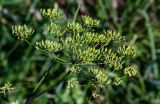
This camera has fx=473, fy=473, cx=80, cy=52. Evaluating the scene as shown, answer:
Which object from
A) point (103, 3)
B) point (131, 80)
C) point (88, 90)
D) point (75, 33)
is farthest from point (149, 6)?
point (75, 33)

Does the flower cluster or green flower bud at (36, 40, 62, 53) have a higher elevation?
the flower cluster

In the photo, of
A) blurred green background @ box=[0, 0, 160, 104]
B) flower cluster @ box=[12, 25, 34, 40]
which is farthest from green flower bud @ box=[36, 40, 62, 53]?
blurred green background @ box=[0, 0, 160, 104]

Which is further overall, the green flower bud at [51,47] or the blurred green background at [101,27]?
the blurred green background at [101,27]

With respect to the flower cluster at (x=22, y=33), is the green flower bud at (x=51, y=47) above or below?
below

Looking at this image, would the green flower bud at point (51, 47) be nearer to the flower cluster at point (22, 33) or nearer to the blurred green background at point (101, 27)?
the flower cluster at point (22, 33)

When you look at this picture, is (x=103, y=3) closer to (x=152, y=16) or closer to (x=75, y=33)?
(x=152, y=16)

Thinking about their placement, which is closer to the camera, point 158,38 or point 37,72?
point 37,72

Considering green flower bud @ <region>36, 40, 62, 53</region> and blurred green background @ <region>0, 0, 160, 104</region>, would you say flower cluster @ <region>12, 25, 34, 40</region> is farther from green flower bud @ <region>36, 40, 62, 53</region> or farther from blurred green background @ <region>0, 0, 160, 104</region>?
blurred green background @ <region>0, 0, 160, 104</region>

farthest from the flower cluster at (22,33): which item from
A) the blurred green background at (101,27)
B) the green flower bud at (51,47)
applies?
the blurred green background at (101,27)

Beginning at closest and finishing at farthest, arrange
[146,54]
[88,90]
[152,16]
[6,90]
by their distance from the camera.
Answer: [6,90] → [88,90] → [146,54] → [152,16]
